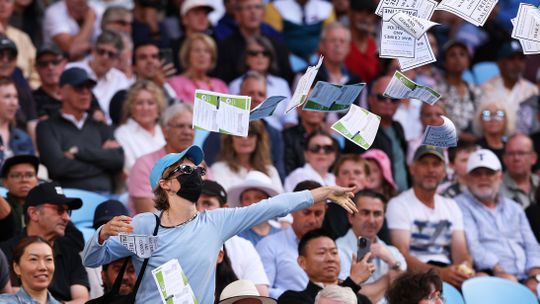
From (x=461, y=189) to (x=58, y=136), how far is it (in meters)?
3.93

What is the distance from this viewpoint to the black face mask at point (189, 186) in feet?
23.6

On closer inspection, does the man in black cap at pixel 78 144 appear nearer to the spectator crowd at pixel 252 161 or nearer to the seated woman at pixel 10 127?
the spectator crowd at pixel 252 161

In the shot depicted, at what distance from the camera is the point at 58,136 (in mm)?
10727

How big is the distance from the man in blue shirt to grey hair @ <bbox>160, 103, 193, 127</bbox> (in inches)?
108

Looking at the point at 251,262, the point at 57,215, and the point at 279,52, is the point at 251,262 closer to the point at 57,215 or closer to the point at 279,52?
the point at 57,215

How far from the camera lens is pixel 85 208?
33.3ft

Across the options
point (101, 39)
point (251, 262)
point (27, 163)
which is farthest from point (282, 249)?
point (101, 39)

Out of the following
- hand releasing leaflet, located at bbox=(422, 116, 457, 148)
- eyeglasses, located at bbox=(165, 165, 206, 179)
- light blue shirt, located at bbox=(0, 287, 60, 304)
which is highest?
hand releasing leaflet, located at bbox=(422, 116, 457, 148)

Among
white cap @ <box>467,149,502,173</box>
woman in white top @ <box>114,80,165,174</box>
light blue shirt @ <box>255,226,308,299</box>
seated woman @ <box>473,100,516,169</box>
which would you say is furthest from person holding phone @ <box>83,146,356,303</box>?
seated woman @ <box>473,100,516,169</box>

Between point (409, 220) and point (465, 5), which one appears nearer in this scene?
point (465, 5)

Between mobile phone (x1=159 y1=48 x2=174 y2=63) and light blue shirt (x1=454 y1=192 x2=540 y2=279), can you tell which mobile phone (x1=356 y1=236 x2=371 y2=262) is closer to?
light blue shirt (x1=454 y1=192 x2=540 y2=279)

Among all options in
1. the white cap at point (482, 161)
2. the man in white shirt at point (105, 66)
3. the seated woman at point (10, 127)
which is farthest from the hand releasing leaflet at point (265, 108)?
the man in white shirt at point (105, 66)

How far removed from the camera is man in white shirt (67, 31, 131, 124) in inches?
486

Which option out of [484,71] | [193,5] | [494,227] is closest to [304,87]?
[494,227]
